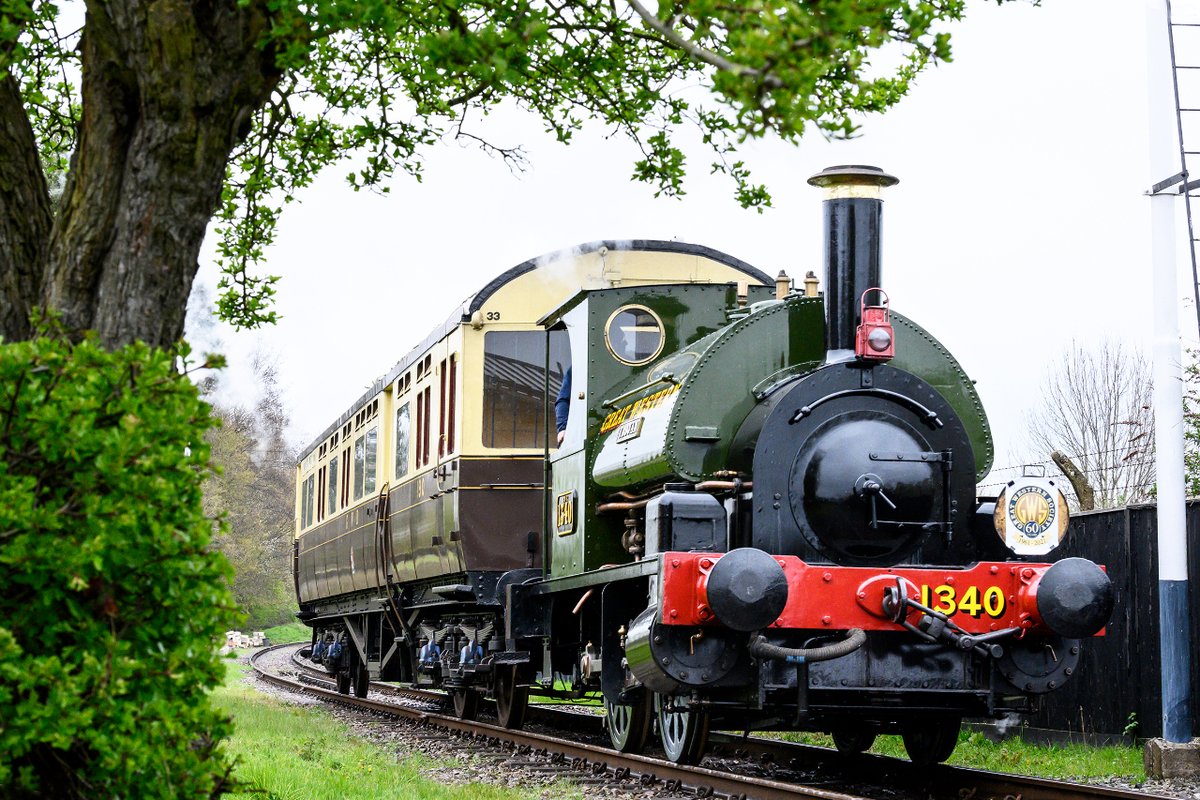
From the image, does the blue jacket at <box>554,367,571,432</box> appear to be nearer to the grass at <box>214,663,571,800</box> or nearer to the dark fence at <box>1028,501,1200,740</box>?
the grass at <box>214,663,571,800</box>

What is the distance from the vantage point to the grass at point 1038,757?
366 inches

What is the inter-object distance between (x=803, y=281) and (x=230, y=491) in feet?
142

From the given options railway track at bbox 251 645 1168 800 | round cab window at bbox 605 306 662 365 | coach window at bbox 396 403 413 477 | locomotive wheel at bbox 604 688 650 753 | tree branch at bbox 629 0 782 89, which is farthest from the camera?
coach window at bbox 396 403 413 477

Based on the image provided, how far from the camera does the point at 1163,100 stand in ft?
31.9

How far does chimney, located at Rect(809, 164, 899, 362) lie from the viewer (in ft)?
25.2

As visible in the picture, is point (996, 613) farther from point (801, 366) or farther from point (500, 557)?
point (500, 557)

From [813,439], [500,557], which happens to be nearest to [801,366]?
[813,439]

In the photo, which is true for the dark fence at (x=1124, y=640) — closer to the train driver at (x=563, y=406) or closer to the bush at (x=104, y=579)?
the train driver at (x=563, y=406)

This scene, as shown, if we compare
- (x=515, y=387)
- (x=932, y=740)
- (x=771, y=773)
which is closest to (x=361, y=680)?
(x=515, y=387)

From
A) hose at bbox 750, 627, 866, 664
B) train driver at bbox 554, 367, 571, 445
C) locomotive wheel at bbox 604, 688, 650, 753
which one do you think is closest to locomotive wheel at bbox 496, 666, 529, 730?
locomotive wheel at bbox 604, 688, 650, 753

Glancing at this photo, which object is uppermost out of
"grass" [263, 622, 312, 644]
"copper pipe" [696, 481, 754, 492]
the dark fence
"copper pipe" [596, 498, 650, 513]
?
"copper pipe" [696, 481, 754, 492]

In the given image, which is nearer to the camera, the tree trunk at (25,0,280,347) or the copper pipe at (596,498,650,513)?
the tree trunk at (25,0,280,347)

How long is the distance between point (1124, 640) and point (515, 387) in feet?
16.7

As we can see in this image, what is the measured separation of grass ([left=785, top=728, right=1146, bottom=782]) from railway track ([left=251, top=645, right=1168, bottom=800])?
2.41ft
